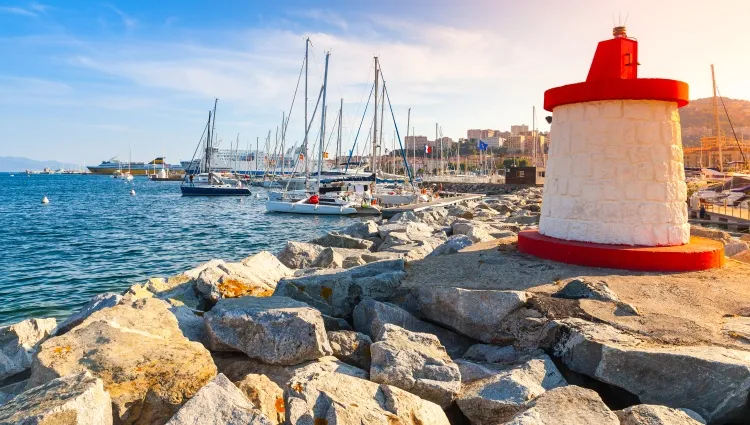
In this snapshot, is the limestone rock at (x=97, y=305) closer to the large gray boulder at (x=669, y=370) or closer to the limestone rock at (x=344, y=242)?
the large gray boulder at (x=669, y=370)

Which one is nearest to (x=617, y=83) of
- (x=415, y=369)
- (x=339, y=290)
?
(x=339, y=290)

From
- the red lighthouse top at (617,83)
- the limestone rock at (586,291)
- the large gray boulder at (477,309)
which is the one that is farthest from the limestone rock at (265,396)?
the red lighthouse top at (617,83)

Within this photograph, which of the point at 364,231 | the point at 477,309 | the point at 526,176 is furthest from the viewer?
the point at 526,176

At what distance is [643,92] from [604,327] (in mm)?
2825

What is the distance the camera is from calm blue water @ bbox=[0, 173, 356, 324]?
11664 mm

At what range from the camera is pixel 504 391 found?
11.0 feet

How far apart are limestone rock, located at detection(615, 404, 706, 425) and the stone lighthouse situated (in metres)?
2.67

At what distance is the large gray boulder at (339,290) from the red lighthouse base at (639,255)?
1.83 meters

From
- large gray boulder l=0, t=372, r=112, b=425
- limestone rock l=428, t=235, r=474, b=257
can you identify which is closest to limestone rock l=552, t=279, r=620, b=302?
limestone rock l=428, t=235, r=474, b=257

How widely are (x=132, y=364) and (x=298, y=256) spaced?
19.7 ft

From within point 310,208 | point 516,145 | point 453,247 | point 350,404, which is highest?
point 516,145

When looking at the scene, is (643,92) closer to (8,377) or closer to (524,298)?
(524,298)

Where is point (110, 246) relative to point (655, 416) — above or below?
below

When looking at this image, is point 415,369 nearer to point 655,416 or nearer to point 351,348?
point 351,348
